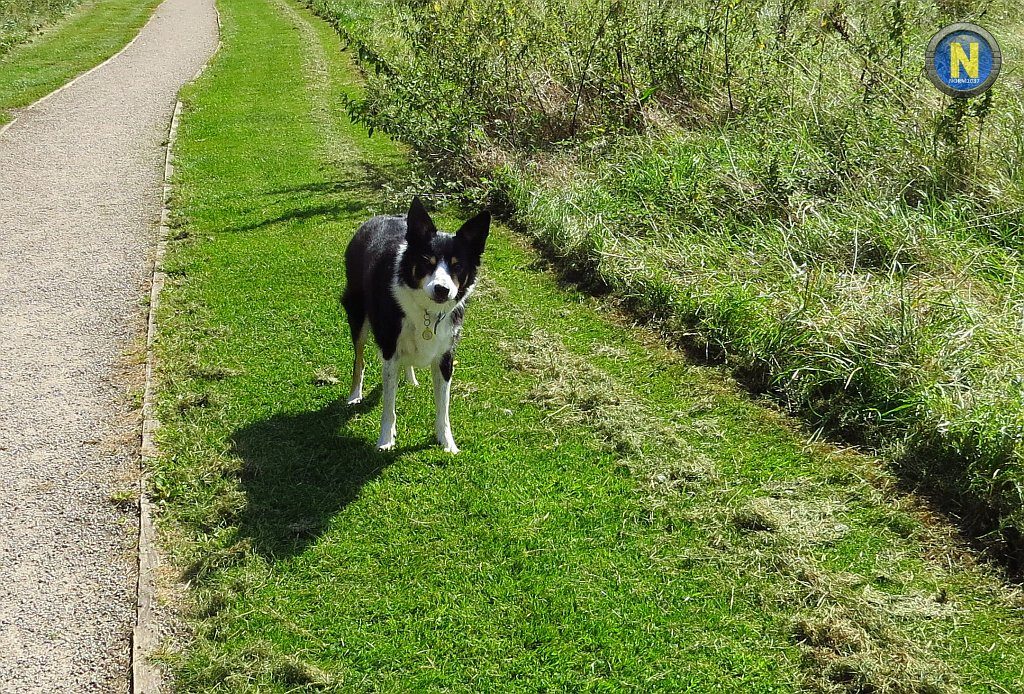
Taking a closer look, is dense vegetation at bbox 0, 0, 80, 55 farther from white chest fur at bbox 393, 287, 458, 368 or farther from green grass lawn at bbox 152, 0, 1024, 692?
white chest fur at bbox 393, 287, 458, 368

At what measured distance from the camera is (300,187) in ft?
34.0

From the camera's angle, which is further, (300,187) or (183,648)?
(300,187)

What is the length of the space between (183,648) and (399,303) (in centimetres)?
201

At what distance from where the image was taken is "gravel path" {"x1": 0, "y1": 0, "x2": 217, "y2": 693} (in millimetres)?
3951

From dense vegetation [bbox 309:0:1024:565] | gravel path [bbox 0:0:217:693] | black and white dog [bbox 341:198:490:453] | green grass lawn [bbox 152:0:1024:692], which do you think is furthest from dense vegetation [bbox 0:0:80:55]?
black and white dog [bbox 341:198:490:453]

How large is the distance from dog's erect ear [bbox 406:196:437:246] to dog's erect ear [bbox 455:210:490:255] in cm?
15

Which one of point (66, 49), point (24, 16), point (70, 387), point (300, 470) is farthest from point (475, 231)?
point (24, 16)

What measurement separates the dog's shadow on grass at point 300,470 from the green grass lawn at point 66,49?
1118cm

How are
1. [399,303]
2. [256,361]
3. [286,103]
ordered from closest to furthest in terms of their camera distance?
1. [399,303]
2. [256,361]
3. [286,103]

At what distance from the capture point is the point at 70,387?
6.09 m

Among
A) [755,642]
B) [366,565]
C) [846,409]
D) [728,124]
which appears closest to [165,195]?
[728,124]

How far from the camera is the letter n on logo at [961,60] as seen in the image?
23.8ft

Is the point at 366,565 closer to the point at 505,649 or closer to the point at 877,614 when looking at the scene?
the point at 505,649

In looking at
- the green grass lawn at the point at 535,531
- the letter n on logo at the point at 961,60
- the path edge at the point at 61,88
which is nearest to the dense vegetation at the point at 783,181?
the letter n on logo at the point at 961,60
